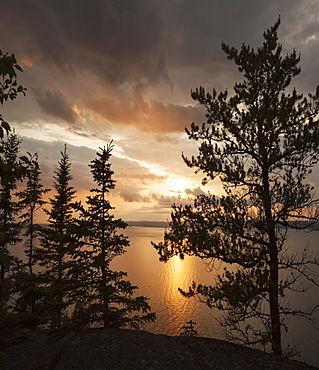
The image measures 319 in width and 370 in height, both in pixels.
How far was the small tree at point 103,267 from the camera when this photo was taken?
13.3 meters

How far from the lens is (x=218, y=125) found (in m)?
9.98

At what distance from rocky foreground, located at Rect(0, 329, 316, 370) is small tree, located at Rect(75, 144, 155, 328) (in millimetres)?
1313

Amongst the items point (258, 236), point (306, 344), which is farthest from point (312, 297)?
point (258, 236)

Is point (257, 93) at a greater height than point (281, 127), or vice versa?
point (257, 93)

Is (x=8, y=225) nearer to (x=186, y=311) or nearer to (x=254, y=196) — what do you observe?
(x=254, y=196)

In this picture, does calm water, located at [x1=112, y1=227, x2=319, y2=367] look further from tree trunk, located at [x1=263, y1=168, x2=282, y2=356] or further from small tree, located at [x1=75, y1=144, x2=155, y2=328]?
tree trunk, located at [x1=263, y1=168, x2=282, y2=356]

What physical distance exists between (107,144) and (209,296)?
10932mm

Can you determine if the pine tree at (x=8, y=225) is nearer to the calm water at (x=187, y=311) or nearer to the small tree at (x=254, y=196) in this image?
the small tree at (x=254, y=196)

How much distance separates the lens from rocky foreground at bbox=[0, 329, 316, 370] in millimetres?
8734

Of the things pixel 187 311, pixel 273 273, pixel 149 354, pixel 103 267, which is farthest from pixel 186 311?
pixel 273 273

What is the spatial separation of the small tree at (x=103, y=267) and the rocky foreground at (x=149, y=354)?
131 cm

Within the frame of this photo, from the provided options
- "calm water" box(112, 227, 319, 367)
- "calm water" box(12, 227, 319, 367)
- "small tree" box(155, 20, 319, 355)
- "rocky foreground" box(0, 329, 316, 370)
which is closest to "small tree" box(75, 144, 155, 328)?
"rocky foreground" box(0, 329, 316, 370)

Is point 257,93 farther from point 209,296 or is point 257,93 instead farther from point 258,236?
point 209,296

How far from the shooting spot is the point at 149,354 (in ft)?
31.1
